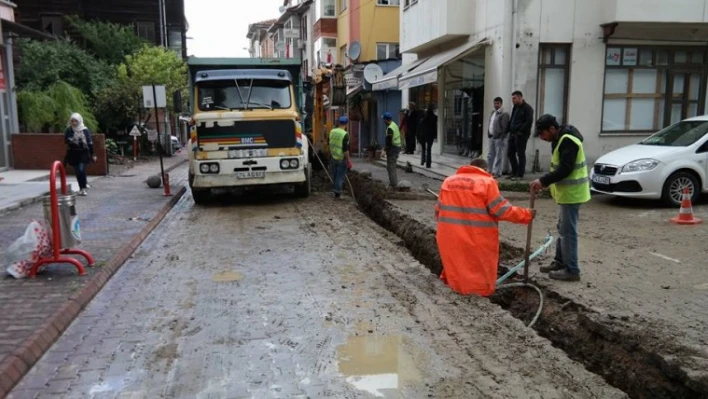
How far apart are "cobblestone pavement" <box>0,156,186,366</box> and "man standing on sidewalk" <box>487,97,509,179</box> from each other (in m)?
7.64

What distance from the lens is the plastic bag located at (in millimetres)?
5992

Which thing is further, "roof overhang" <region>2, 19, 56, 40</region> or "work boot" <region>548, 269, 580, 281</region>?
"roof overhang" <region>2, 19, 56, 40</region>

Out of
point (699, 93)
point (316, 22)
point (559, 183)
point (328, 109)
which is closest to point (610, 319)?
point (559, 183)

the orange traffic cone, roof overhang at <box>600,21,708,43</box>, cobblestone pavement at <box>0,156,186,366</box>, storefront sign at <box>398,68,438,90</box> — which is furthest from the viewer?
storefront sign at <box>398,68,438,90</box>

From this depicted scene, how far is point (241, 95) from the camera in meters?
11.9

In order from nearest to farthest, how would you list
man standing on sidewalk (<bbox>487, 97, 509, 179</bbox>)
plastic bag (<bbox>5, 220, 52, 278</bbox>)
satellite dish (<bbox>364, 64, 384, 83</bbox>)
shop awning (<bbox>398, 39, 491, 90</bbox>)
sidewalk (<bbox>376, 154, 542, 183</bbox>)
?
plastic bag (<bbox>5, 220, 52, 278</bbox>) → man standing on sidewalk (<bbox>487, 97, 509, 179</bbox>) → sidewalk (<bbox>376, 154, 542, 183</bbox>) → shop awning (<bbox>398, 39, 491, 90</bbox>) → satellite dish (<bbox>364, 64, 384, 83</bbox>)

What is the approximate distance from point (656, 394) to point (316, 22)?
3562 cm

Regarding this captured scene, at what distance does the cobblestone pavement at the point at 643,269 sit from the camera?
4.57m

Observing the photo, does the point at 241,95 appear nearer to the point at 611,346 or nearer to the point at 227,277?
the point at 227,277

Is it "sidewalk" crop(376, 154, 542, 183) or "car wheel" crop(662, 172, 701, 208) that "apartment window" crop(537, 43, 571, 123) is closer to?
"sidewalk" crop(376, 154, 542, 183)

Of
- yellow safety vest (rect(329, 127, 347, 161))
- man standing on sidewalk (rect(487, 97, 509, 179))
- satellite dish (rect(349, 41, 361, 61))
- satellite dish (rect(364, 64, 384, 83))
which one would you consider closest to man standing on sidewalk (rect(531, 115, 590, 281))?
yellow safety vest (rect(329, 127, 347, 161))

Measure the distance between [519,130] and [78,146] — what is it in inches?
387

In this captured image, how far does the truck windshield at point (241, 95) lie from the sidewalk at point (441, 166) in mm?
4694

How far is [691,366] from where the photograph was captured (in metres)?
3.89
